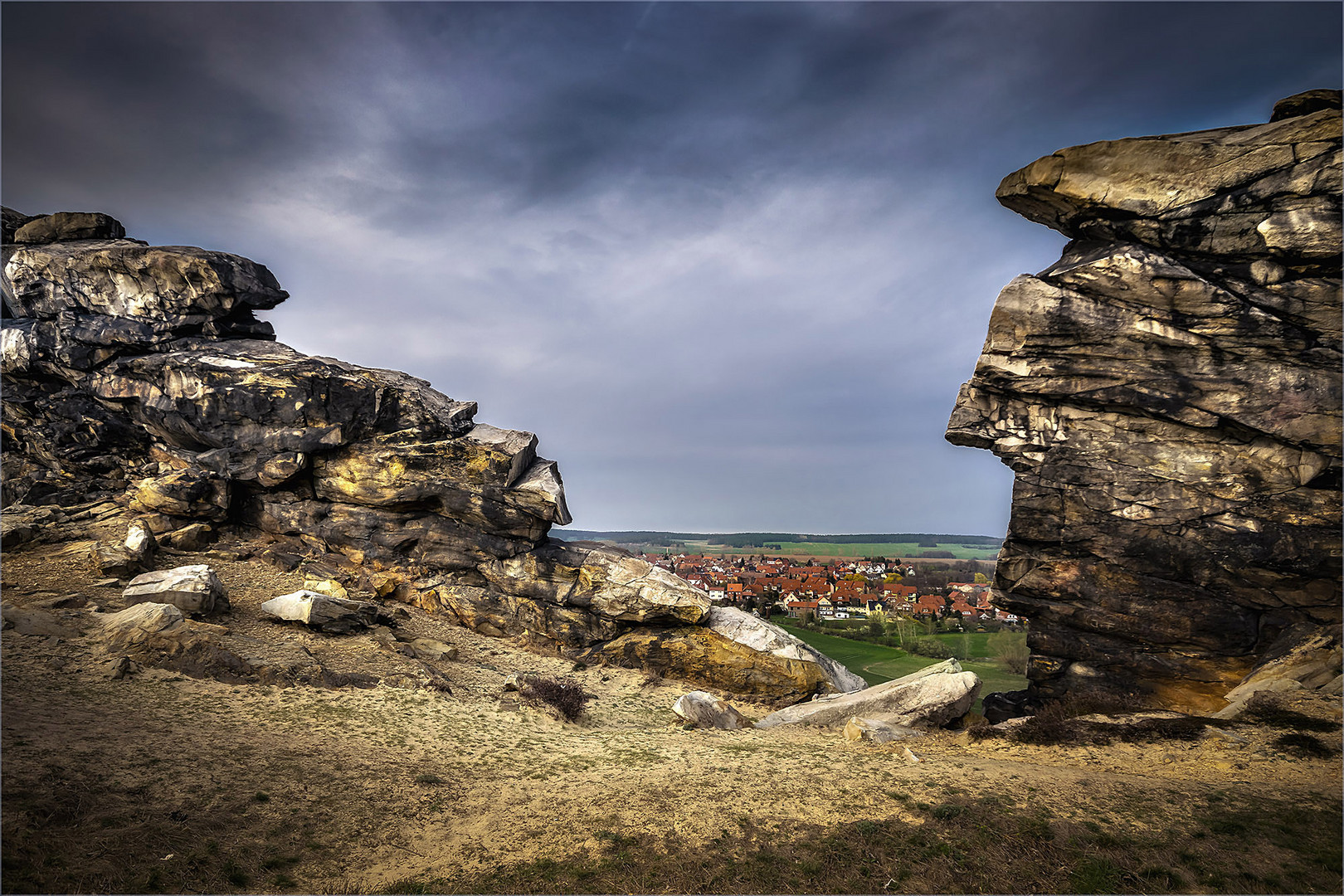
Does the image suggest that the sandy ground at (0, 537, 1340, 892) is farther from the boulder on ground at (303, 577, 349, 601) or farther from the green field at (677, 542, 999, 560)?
the green field at (677, 542, 999, 560)

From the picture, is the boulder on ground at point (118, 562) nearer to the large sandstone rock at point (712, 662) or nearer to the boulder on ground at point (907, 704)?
the large sandstone rock at point (712, 662)

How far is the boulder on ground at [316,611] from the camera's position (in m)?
23.1

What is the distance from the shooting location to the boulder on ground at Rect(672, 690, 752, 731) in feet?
68.2

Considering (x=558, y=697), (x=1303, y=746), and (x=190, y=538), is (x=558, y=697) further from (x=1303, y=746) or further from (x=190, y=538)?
(x=190, y=538)

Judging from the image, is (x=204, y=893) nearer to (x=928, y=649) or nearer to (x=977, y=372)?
(x=977, y=372)

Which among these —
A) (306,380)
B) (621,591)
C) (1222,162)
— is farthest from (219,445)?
(1222,162)

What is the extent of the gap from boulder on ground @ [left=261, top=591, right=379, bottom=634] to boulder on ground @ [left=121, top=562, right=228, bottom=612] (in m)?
2.01

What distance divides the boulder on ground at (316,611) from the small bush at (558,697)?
8.81 meters

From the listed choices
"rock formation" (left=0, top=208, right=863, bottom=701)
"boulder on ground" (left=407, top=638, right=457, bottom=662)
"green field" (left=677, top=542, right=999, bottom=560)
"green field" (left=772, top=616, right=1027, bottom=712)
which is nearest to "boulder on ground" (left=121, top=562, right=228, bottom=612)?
"rock formation" (left=0, top=208, right=863, bottom=701)

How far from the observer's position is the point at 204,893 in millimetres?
8062

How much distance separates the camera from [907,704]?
762 inches

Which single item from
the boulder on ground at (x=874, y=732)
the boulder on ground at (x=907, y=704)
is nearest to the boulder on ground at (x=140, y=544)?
the boulder on ground at (x=907, y=704)

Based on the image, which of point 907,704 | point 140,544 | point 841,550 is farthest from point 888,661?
point 841,550

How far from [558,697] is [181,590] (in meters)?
15.7
